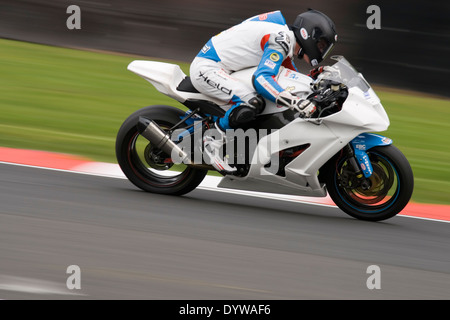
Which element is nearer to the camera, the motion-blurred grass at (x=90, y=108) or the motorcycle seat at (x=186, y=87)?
the motorcycle seat at (x=186, y=87)

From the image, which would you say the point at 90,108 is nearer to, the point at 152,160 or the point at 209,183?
the point at 209,183

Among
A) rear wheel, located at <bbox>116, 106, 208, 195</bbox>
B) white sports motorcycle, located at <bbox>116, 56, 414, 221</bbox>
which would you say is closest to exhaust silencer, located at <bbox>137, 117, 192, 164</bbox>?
white sports motorcycle, located at <bbox>116, 56, 414, 221</bbox>

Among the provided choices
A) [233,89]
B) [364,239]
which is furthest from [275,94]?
[364,239]

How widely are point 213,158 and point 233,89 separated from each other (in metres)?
0.61

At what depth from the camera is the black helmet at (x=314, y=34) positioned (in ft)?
20.8

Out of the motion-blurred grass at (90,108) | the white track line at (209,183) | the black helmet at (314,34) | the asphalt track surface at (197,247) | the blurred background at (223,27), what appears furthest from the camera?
the blurred background at (223,27)

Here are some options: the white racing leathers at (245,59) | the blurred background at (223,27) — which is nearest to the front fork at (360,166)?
the white racing leathers at (245,59)

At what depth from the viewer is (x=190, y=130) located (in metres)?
6.73

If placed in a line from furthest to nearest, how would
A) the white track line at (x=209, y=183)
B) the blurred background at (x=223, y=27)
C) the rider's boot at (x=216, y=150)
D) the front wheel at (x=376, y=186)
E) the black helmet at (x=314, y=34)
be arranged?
the blurred background at (x=223, y=27) → the white track line at (x=209, y=183) → the rider's boot at (x=216, y=150) → the black helmet at (x=314, y=34) → the front wheel at (x=376, y=186)

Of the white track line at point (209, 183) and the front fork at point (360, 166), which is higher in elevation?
the white track line at point (209, 183)

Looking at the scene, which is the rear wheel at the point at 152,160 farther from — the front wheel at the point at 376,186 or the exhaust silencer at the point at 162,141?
the front wheel at the point at 376,186

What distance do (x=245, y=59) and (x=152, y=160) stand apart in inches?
48.4

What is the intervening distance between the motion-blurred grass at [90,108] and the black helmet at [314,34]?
226cm

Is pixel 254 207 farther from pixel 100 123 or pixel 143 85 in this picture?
pixel 143 85
